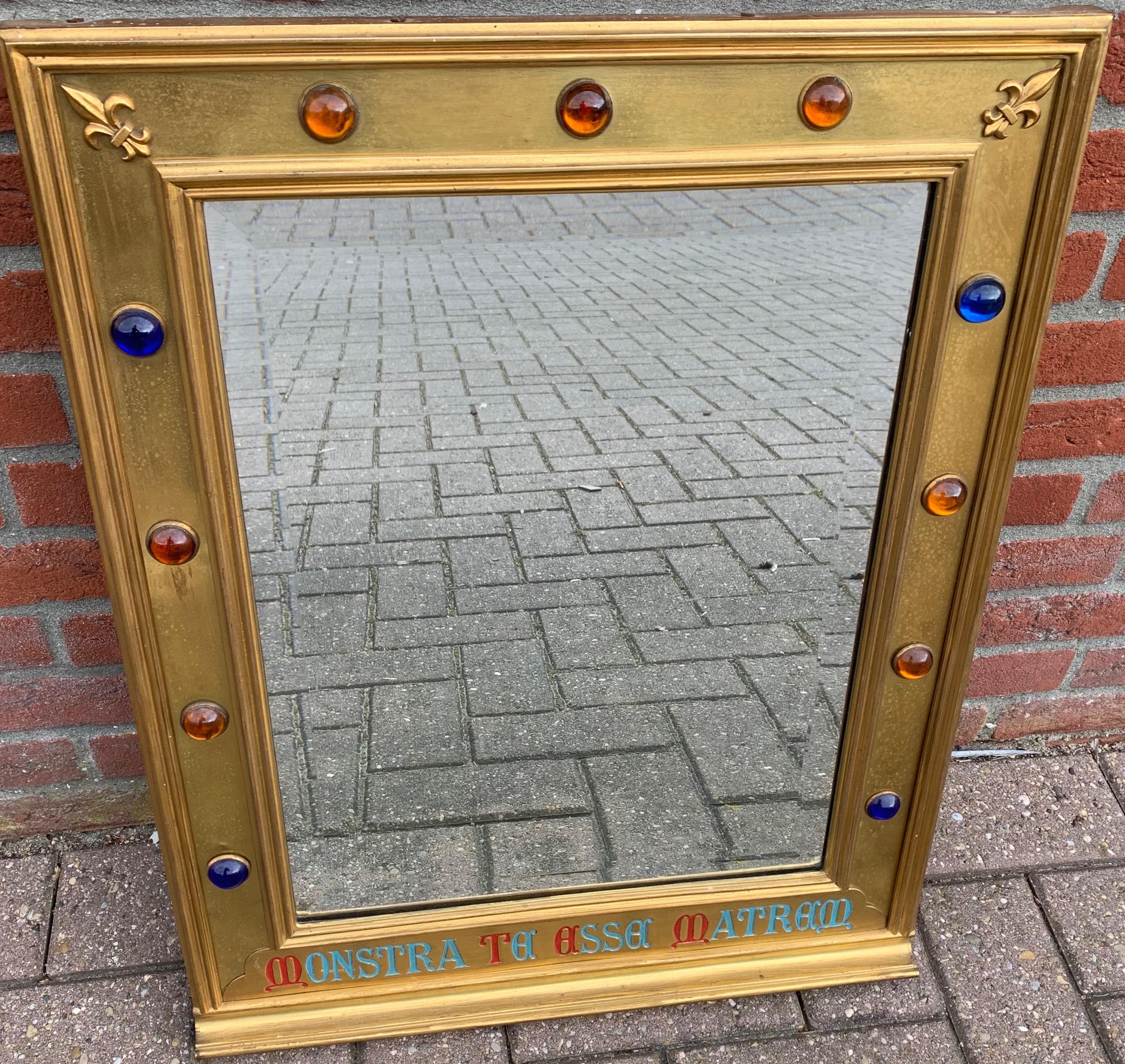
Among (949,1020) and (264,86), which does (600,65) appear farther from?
(949,1020)

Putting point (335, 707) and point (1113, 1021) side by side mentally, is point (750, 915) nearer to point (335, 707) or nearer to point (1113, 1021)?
point (1113, 1021)

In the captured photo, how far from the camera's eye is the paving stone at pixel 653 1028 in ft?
4.04

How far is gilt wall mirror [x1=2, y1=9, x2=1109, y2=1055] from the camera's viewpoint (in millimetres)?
→ 810

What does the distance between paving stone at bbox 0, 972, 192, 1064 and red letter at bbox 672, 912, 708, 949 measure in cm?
64

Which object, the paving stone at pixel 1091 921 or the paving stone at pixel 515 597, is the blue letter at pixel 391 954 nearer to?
the paving stone at pixel 515 597

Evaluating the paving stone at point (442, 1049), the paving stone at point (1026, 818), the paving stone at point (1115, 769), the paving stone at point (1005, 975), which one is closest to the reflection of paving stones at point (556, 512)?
the paving stone at point (442, 1049)

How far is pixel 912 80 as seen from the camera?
2.77 feet

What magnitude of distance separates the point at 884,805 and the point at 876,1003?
29 centimetres

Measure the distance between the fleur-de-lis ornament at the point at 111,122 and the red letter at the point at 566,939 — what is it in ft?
3.29

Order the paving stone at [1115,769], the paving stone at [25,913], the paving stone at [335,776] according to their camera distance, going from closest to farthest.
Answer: the paving stone at [335,776]
the paving stone at [25,913]
the paving stone at [1115,769]

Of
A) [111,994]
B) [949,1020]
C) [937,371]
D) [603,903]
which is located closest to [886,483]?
[937,371]

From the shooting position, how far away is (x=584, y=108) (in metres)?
0.82

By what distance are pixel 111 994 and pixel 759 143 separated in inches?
51.2

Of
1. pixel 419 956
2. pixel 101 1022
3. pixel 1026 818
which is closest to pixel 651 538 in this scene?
pixel 419 956
